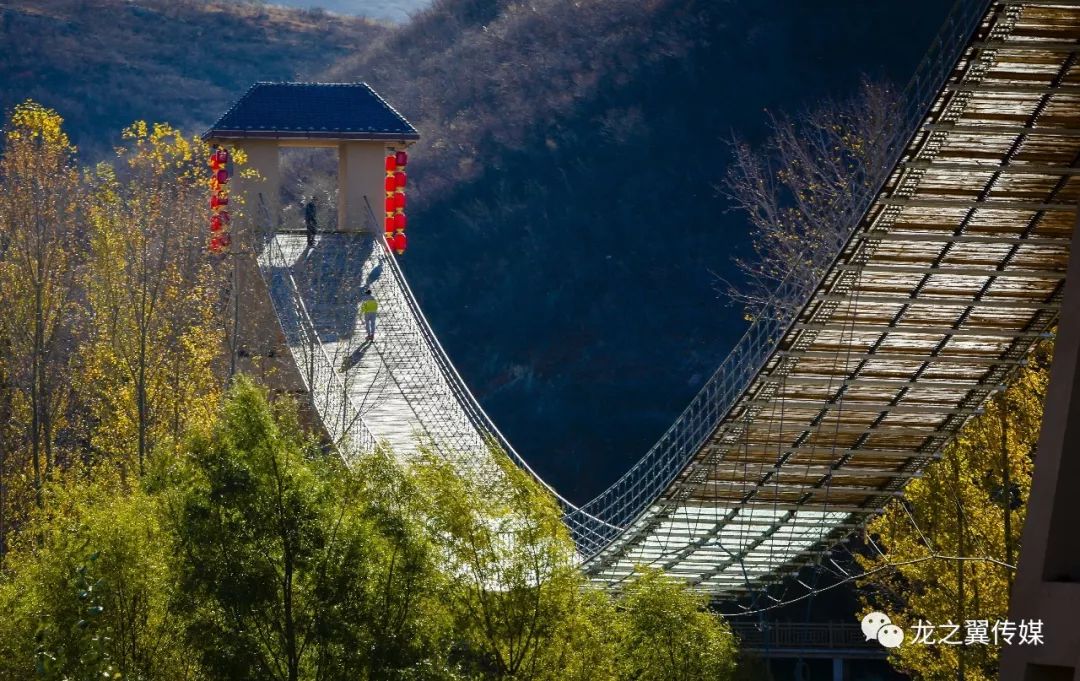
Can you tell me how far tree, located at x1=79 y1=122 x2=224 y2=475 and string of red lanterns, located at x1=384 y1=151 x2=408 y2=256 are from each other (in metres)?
2.75

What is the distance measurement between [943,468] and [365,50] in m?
Result: 45.1

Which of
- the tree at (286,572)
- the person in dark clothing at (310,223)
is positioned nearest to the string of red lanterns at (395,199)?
the person in dark clothing at (310,223)

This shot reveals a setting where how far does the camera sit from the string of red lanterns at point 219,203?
76.4 feet

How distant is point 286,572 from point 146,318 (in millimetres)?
10148

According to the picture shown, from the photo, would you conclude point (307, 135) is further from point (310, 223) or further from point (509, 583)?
point (509, 583)

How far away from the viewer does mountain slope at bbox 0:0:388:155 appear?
191 feet

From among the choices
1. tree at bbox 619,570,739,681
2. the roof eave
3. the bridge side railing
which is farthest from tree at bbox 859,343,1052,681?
the roof eave

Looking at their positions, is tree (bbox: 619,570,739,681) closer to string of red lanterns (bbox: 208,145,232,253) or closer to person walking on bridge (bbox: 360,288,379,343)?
person walking on bridge (bbox: 360,288,379,343)

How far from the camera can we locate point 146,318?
68.1 ft

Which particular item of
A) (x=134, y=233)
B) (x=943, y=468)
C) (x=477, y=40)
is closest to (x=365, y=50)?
(x=477, y=40)

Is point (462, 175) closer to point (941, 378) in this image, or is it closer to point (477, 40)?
point (477, 40)

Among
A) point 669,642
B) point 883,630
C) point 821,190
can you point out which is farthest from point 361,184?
point 883,630

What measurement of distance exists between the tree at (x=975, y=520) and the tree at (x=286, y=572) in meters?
5.85

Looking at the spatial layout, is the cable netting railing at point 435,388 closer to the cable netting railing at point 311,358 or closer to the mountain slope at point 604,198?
the cable netting railing at point 311,358
